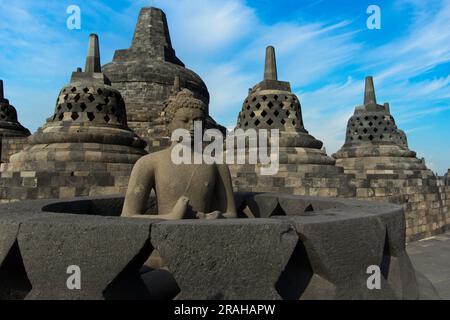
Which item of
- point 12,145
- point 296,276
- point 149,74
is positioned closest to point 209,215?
point 296,276

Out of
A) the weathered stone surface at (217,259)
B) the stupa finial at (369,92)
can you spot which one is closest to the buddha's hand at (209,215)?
the weathered stone surface at (217,259)

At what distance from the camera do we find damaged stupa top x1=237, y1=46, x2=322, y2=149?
6992 millimetres

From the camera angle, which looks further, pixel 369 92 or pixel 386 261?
pixel 369 92

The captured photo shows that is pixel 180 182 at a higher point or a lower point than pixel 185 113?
lower

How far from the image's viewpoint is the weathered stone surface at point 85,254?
4.68ft

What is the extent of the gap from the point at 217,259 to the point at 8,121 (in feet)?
54.7

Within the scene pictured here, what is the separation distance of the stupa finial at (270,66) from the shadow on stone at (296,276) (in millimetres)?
6571

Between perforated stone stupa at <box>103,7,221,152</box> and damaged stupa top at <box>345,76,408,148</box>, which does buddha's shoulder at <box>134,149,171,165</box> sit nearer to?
damaged stupa top at <box>345,76,408,148</box>

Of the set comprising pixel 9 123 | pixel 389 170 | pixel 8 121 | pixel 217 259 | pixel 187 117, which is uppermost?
pixel 8 121

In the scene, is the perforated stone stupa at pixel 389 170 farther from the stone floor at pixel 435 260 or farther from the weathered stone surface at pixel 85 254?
the weathered stone surface at pixel 85 254

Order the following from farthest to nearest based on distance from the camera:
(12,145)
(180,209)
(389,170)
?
(12,145)
(389,170)
(180,209)

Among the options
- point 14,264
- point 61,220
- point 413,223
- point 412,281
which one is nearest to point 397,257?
point 412,281

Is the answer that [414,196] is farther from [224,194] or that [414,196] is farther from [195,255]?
[195,255]

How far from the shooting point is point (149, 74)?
17.4m
